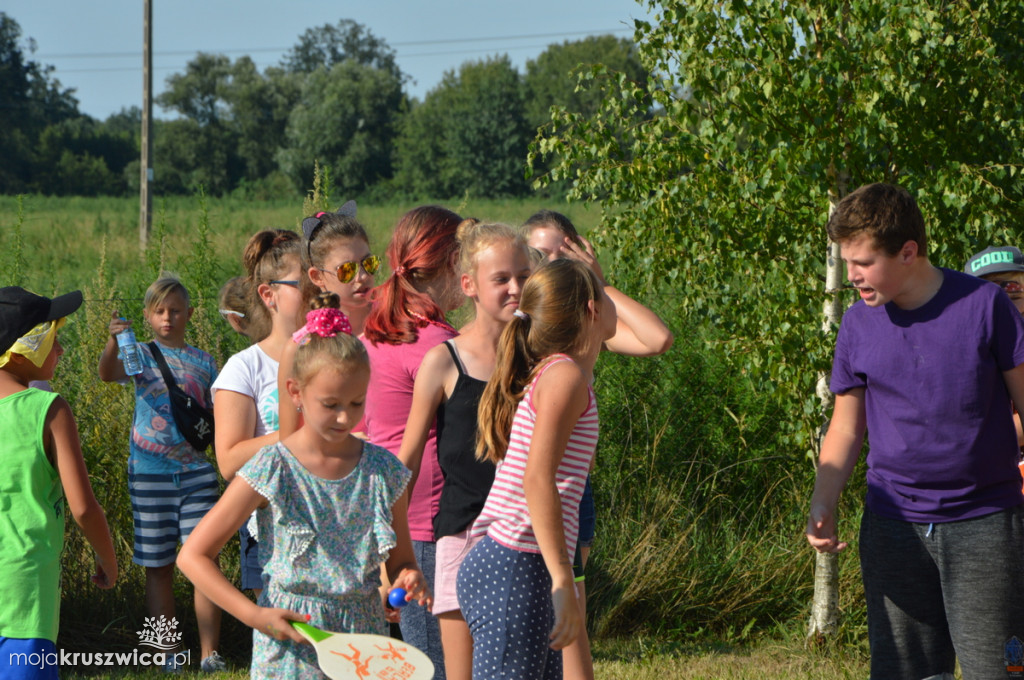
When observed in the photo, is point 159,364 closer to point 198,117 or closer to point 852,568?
point 852,568

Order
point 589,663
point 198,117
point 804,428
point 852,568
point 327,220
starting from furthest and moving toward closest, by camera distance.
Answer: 1. point 198,117
2. point 852,568
3. point 804,428
4. point 327,220
5. point 589,663

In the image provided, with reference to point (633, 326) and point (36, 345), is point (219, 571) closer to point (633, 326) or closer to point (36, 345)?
point (36, 345)

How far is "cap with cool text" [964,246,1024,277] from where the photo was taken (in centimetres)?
371

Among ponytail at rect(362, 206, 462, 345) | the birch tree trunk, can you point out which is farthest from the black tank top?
the birch tree trunk

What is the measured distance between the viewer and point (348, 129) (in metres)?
56.3

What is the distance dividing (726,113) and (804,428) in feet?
4.97

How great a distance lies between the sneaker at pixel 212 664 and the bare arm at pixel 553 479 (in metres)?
2.78

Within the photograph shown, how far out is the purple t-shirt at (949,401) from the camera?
107 inches

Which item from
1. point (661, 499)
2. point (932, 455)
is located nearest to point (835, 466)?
point (932, 455)

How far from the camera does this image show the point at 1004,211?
14.4 ft

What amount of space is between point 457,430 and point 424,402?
4.7 inches

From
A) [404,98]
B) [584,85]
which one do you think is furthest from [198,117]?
[584,85]

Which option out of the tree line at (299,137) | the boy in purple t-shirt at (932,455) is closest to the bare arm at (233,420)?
the boy in purple t-shirt at (932,455)

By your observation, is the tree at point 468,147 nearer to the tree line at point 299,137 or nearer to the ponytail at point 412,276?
the tree line at point 299,137
